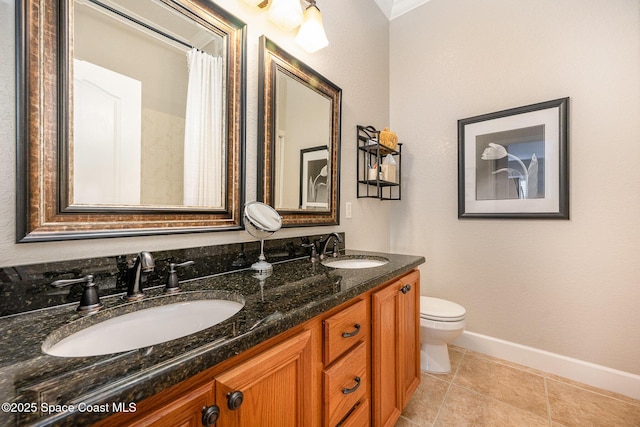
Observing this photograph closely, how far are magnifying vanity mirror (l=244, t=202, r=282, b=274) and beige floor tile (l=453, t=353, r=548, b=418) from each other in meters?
1.52

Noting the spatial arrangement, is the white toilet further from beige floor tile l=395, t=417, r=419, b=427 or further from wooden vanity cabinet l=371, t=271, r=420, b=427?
beige floor tile l=395, t=417, r=419, b=427

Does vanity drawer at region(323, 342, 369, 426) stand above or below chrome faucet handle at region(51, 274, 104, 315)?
below

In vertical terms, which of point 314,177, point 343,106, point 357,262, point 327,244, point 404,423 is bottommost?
point 404,423

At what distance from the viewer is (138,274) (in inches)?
31.7

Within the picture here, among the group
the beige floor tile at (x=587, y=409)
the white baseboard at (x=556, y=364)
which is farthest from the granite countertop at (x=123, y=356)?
the white baseboard at (x=556, y=364)

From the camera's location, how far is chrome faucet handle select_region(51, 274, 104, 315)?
2.27 ft

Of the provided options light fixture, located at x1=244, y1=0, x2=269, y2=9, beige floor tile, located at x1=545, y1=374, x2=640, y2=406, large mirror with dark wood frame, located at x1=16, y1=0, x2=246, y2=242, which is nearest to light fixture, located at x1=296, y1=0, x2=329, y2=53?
light fixture, located at x1=244, y1=0, x2=269, y2=9

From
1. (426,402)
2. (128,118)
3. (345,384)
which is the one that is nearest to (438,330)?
(426,402)

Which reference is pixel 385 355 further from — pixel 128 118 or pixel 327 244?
pixel 128 118

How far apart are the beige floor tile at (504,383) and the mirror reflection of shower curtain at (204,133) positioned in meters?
1.89

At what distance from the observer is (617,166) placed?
1569 mm

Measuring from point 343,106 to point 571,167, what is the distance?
5.04ft

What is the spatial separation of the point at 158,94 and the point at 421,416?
6.46 ft

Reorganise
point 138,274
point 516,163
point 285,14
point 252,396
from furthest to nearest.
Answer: point 516,163 < point 285,14 < point 138,274 < point 252,396
